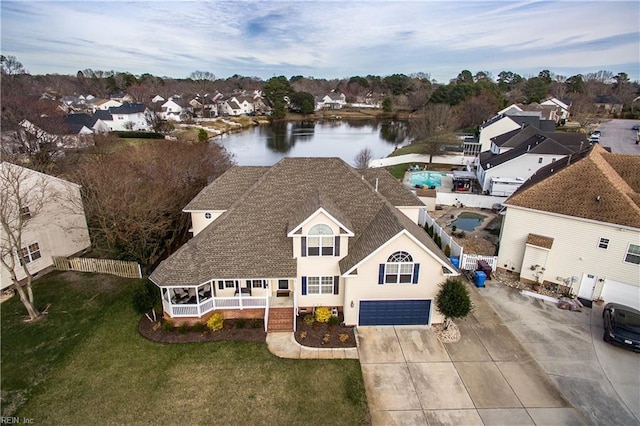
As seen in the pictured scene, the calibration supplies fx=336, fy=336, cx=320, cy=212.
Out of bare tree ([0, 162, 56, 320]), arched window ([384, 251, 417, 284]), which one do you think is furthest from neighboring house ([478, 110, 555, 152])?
bare tree ([0, 162, 56, 320])

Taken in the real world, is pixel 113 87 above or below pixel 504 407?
above

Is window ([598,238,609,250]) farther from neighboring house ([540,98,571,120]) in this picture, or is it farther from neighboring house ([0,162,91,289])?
neighboring house ([540,98,571,120])

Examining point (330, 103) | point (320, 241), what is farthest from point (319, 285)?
point (330, 103)

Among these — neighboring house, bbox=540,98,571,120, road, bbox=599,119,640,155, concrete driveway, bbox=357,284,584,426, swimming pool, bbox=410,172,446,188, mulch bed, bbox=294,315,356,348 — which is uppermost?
neighboring house, bbox=540,98,571,120

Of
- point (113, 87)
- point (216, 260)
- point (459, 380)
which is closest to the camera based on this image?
point (459, 380)

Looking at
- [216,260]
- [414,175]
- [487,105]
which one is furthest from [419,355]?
[487,105]

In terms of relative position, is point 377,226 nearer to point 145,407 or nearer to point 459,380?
point 459,380
